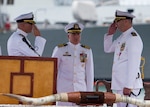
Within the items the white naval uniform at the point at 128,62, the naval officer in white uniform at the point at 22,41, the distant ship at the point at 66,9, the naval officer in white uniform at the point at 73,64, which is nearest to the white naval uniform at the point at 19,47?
the naval officer in white uniform at the point at 22,41

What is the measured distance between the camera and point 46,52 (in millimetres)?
17297

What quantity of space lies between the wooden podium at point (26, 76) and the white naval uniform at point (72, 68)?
1.47 metres

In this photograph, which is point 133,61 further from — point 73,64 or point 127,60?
point 73,64

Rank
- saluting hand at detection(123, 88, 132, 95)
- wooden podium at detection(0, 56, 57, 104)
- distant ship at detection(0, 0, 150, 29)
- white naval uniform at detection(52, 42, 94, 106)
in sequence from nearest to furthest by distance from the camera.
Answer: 1. wooden podium at detection(0, 56, 57, 104)
2. saluting hand at detection(123, 88, 132, 95)
3. white naval uniform at detection(52, 42, 94, 106)
4. distant ship at detection(0, 0, 150, 29)

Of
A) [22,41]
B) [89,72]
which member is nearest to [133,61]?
[89,72]

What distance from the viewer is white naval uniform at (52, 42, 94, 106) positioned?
5469mm

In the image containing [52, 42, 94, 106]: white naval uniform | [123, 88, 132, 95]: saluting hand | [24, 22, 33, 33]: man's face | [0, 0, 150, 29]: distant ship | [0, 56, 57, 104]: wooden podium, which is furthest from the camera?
[0, 0, 150, 29]: distant ship

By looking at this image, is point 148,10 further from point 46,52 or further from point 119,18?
point 119,18

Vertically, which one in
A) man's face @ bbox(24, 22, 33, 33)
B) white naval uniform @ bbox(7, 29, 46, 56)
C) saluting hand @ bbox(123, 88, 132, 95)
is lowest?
saluting hand @ bbox(123, 88, 132, 95)

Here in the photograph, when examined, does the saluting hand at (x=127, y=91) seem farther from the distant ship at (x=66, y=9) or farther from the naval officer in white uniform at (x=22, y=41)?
the distant ship at (x=66, y=9)

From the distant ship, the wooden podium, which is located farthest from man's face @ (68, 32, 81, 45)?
the distant ship

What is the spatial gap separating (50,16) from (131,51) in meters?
14.4

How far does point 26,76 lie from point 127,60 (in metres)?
1.31

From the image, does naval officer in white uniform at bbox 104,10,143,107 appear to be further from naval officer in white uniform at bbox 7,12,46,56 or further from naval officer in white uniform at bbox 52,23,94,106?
naval officer in white uniform at bbox 7,12,46,56
